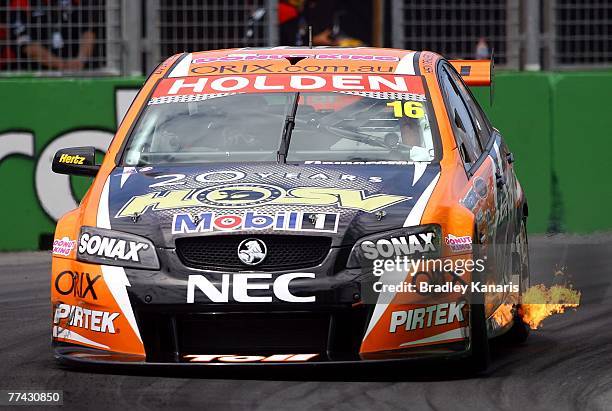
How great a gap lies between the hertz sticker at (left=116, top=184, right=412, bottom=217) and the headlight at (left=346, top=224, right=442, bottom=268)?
17 cm

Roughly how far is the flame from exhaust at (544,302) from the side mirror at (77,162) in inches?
88.1

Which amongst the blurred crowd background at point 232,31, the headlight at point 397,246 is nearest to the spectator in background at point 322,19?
the blurred crowd background at point 232,31

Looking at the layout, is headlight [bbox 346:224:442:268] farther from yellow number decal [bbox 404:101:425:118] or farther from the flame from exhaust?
the flame from exhaust

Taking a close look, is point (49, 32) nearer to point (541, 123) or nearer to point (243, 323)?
point (541, 123)

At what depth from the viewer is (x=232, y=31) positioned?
44.9 ft

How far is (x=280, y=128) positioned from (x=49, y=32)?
6.21 m

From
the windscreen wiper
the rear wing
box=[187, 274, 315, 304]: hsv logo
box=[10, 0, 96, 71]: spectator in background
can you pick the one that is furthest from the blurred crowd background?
box=[187, 274, 315, 304]: hsv logo

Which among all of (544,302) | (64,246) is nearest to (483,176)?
(64,246)

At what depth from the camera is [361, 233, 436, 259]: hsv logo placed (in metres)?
6.22

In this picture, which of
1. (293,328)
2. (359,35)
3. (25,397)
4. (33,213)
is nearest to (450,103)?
(293,328)

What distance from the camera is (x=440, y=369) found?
21.8 ft

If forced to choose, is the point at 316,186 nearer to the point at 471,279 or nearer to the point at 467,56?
the point at 471,279

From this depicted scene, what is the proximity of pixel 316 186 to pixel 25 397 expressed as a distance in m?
1.51

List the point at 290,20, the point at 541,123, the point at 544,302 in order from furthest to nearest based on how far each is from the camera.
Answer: the point at 290,20, the point at 541,123, the point at 544,302
